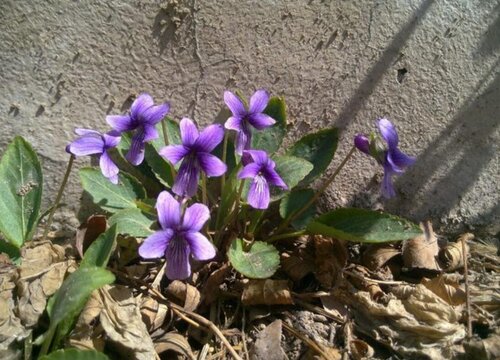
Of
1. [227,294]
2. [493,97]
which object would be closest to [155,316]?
[227,294]

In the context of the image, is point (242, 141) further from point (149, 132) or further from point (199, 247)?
point (199, 247)

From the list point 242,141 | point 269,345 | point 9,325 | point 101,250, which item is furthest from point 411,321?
point 9,325

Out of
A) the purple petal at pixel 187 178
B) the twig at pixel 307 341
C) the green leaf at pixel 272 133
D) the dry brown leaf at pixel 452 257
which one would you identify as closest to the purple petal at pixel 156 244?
the purple petal at pixel 187 178

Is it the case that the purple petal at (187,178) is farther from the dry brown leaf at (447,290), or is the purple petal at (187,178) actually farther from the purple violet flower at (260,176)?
the dry brown leaf at (447,290)

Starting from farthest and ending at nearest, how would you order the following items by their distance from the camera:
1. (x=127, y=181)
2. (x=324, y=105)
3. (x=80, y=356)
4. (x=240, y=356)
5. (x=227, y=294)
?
1. (x=324, y=105)
2. (x=127, y=181)
3. (x=227, y=294)
4. (x=240, y=356)
5. (x=80, y=356)

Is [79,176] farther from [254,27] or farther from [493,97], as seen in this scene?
[493,97]
